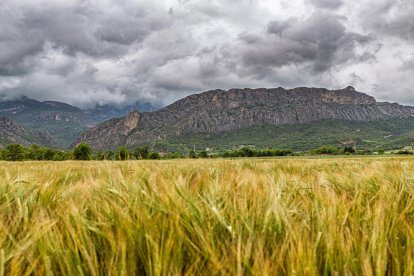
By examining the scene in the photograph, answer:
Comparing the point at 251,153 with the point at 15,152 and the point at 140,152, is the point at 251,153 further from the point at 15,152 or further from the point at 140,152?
the point at 140,152

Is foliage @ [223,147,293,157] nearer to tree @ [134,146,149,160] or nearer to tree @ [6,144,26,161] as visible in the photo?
tree @ [6,144,26,161]

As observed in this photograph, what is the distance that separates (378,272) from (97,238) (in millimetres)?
1194

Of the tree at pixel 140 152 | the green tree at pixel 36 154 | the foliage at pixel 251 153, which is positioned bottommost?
the foliage at pixel 251 153

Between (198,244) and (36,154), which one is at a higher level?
(198,244)

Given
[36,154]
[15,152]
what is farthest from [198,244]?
[36,154]

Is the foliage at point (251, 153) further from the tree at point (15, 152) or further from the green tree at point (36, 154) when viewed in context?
the tree at point (15, 152)

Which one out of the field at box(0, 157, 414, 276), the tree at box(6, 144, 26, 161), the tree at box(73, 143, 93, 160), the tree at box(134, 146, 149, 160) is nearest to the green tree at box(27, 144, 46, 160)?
the tree at box(6, 144, 26, 161)

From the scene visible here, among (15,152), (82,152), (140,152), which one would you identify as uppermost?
(140,152)

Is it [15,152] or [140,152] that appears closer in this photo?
[140,152]

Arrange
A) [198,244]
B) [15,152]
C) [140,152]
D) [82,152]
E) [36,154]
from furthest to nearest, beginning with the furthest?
[36,154] → [15,152] → [82,152] → [140,152] → [198,244]

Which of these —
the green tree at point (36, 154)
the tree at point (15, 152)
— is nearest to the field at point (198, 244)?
the tree at point (15, 152)

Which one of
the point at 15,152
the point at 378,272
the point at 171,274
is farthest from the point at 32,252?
the point at 15,152

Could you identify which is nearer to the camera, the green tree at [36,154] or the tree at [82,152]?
the tree at [82,152]

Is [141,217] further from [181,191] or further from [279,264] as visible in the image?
[279,264]
